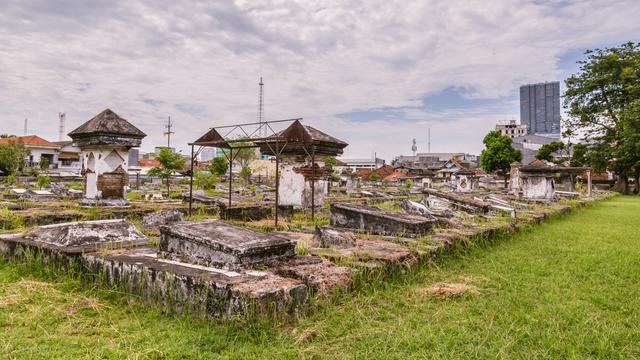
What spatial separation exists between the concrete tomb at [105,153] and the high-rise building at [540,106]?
189 m

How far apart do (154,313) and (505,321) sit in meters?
2.64

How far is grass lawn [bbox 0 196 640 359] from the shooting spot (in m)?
2.45

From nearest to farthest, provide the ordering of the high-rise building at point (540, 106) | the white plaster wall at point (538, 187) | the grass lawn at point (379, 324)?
the grass lawn at point (379, 324), the white plaster wall at point (538, 187), the high-rise building at point (540, 106)

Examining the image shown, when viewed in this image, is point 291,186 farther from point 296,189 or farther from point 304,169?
point 304,169

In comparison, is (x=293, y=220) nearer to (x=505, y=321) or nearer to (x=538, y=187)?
(x=505, y=321)

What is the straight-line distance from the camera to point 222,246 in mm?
3545

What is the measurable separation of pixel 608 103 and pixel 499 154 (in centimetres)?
1225

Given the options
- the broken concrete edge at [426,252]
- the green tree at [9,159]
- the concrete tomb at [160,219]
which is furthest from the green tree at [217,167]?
the broken concrete edge at [426,252]

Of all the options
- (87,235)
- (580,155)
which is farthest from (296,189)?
(580,155)

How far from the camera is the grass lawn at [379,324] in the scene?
2.45 m

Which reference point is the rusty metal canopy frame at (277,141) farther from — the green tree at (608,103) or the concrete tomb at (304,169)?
the green tree at (608,103)

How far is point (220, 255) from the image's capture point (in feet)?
11.7

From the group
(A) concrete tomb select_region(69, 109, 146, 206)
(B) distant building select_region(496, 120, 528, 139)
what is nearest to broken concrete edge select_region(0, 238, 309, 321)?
(A) concrete tomb select_region(69, 109, 146, 206)

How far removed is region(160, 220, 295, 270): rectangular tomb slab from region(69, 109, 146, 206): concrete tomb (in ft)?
15.4
